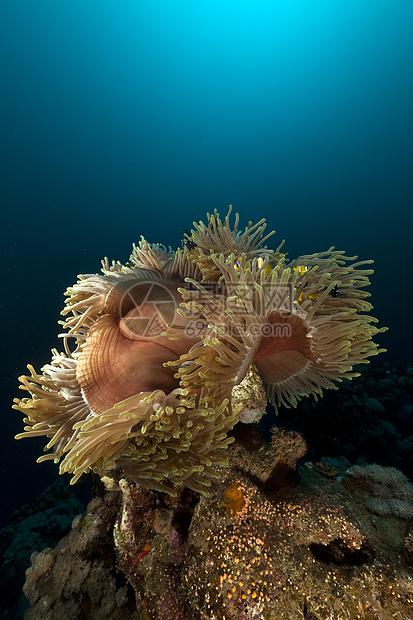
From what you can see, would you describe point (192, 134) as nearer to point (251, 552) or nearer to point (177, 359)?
point (177, 359)

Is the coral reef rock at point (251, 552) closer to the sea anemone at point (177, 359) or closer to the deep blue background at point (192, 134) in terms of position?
the sea anemone at point (177, 359)

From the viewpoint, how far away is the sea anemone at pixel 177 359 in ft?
5.53

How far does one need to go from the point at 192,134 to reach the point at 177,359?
183 feet

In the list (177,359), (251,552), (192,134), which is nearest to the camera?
(251,552)

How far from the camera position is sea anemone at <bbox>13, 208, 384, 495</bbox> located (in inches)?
66.4

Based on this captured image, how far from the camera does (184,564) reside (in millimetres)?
2016

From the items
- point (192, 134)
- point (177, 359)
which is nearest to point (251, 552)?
point (177, 359)

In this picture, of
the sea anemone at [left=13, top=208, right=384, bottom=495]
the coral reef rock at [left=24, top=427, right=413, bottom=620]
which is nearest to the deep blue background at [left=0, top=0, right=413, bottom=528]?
the coral reef rock at [left=24, top=427, right=413, bottom=620]

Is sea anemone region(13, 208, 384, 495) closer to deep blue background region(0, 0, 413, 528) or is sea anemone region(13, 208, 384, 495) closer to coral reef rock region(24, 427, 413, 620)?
coral reef rock region(24, 427, 413, 620)

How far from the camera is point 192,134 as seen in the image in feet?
158

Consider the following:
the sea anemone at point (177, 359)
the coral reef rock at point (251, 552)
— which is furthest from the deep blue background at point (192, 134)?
the sea anemone at point (177, 359)

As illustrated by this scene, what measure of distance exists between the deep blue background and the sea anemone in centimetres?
2216

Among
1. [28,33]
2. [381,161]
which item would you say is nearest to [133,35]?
[28,33]

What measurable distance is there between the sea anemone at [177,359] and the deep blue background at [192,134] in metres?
22.2
